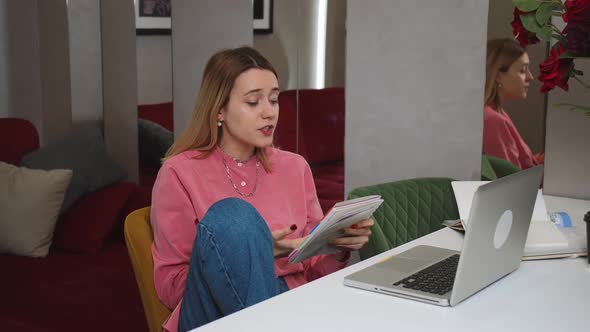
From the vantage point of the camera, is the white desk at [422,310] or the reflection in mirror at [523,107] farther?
the reflection in mirror at [523,107]

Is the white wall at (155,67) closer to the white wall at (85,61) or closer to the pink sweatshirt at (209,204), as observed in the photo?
the white wall at (85,61)

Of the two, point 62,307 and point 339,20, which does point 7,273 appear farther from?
point 339,20

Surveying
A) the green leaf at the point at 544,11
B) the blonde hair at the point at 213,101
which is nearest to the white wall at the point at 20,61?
the blonde hair at the point at 213,101

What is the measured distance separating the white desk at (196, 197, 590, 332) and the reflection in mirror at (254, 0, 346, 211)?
5.43ft

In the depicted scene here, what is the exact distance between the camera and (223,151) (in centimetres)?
218

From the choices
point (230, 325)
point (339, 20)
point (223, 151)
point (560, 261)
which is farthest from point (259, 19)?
point (230, 325)

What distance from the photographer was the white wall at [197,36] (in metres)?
3.57

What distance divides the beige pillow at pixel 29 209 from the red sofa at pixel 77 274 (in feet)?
0.18

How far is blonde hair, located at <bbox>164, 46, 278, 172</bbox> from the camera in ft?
7.02

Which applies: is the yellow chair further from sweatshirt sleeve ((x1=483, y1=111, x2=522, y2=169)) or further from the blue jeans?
sweatshirt sleeve ((x1=483, y1=111, x2=522, y2=169))

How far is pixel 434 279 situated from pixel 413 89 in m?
1.44

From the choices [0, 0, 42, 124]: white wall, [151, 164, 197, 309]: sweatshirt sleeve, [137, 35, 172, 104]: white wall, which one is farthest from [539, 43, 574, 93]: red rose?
[0, 0, 42, 124]: white wall

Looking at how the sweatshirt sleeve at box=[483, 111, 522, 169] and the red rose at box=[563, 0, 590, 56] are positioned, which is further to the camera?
the sweatshirt sleeve at box=[483, 111, 522, 169]

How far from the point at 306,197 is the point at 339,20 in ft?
3.72
